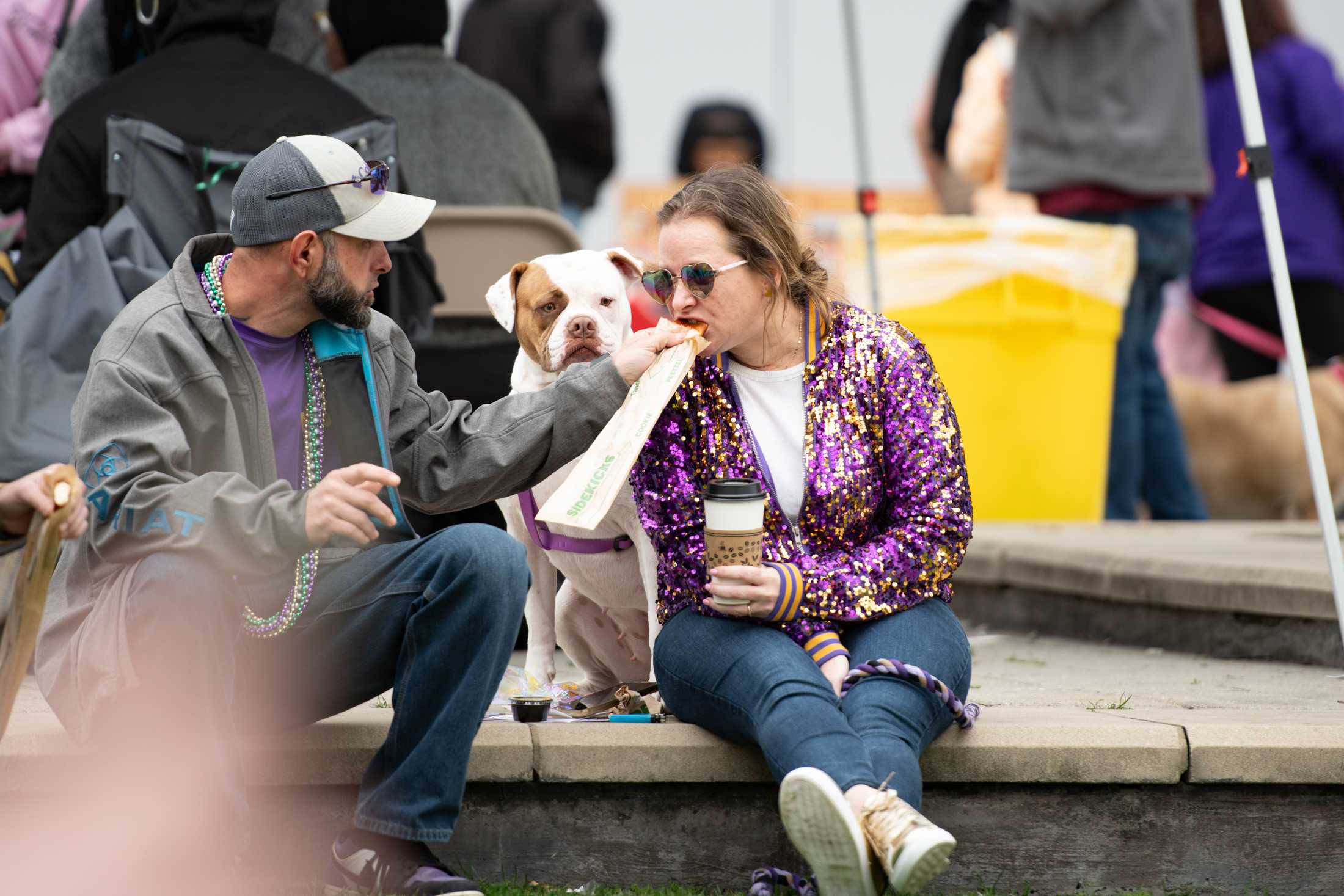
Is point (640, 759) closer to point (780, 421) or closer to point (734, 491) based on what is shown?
point (734, 491)

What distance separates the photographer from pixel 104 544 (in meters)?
2.87

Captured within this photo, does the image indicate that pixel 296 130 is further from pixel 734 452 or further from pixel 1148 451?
pixel 1148 451

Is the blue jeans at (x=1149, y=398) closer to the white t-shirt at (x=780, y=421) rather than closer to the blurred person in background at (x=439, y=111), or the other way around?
the blurred person in background at (x=439, y=111)

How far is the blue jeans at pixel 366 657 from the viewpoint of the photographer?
2.81 m

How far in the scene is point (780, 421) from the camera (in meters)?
3.46

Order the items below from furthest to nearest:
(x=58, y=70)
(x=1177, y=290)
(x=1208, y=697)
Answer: (x=1177, y=290), (x=58, y=70), (x=1208, y=697)

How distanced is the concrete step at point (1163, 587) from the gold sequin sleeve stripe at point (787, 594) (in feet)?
6.87

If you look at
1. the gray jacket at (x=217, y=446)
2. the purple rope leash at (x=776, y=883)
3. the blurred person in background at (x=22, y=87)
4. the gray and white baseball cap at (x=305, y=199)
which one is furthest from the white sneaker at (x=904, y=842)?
the blurred person in background at (x=22, y=87)

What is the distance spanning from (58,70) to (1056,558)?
3644 mm

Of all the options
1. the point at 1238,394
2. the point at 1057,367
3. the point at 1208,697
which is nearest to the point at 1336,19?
the point at 1238,394

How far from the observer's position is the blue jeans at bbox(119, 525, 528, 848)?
2814 millimetres

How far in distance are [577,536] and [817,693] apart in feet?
2.95

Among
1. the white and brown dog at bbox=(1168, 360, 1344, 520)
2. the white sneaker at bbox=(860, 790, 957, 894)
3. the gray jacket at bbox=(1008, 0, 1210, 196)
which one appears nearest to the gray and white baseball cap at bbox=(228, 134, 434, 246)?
the white sneaker at bbox=(860, 790, 957, 894)

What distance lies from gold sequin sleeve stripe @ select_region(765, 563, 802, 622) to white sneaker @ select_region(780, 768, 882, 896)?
0.46 m
